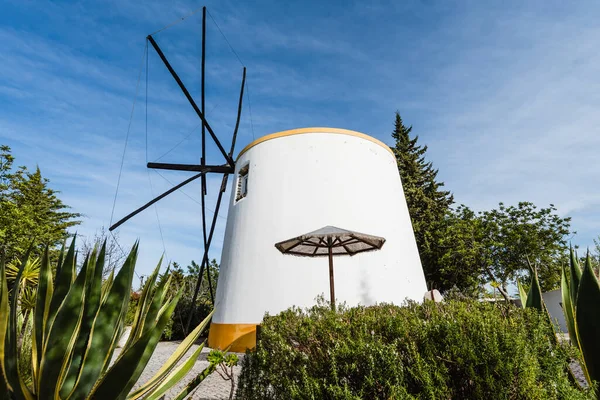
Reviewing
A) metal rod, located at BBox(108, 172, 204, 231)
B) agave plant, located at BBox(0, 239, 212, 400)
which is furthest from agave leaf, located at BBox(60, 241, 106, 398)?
metal rod, located at BBox(108, 172, 204, 231)

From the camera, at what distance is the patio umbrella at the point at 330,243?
4930mm

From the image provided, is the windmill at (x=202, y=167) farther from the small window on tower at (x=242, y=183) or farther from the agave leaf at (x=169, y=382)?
the agave leaf at (x=169, y=382)

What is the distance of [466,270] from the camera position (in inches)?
703

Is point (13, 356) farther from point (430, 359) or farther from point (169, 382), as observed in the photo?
point (430, 359)

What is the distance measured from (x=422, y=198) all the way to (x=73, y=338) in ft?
67.9

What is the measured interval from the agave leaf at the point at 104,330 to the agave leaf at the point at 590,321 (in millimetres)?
2764

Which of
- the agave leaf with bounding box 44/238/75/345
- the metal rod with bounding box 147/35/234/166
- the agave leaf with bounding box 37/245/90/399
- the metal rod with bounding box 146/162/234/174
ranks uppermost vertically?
the metal rod with bounding box 147/35/234/166

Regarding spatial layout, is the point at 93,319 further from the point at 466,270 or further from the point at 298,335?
the point at 466,270

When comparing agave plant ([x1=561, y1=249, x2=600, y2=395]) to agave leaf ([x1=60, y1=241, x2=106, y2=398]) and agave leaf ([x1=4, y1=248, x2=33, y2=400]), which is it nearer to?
agave leaf ([x1=60, y1=241, x2=106, y2=398])

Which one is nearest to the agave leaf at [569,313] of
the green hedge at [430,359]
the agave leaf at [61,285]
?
the green hedge at [430,359]

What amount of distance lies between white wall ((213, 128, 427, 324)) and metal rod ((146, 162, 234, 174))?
309 cm

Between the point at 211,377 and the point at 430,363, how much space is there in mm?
4534

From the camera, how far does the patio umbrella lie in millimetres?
4930

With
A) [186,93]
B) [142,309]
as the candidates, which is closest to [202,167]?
[186,93]
